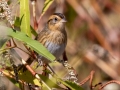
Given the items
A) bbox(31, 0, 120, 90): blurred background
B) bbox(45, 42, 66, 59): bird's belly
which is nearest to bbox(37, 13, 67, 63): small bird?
bbox(45, 42, 66, 59): bird's belly

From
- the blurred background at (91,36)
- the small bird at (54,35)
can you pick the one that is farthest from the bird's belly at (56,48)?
the blurred background at (91,36)

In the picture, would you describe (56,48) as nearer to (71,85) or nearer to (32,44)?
(71,85)

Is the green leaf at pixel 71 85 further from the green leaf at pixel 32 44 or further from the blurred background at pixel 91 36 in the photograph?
the blurred background at pixel 91 36

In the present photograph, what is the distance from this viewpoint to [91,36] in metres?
4.96

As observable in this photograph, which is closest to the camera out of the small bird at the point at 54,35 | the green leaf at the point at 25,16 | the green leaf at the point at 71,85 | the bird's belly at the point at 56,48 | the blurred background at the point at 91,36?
the green leaf at the point at 71,85

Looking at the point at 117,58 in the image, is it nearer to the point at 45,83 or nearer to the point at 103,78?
the point at 103,78

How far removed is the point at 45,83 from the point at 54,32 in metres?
1.19

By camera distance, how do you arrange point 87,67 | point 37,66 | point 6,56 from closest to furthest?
1. point 6,56
2. point 37,66
3. point 87,67

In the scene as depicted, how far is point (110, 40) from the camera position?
17.2 feet

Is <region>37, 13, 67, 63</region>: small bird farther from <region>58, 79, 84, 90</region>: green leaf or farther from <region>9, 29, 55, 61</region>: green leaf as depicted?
<region>9, 29, 55, 61</region>: green leaf

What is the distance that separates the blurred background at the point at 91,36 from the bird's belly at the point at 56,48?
1.28 m

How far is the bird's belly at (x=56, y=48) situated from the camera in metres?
3.07

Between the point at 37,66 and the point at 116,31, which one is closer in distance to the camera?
the point at 37,66

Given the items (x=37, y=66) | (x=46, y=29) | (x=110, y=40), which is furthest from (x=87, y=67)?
(x=37, y=66)
